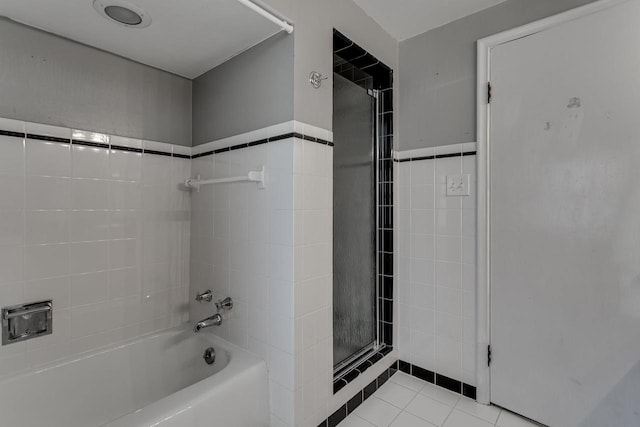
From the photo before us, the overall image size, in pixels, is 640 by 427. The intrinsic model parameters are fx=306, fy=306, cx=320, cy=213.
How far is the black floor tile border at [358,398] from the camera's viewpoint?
152 cm

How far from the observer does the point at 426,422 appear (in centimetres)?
156

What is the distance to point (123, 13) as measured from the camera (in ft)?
4.17

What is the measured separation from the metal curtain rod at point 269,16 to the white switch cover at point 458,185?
46.3 inches

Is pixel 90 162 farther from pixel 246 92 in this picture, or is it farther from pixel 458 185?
pixel 458 185

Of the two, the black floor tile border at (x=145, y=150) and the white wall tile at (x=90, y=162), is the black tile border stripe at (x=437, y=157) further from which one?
the white wall tile at (x=90, y=162)

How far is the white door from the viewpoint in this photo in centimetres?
133

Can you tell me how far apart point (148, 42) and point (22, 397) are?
1641 millimetres

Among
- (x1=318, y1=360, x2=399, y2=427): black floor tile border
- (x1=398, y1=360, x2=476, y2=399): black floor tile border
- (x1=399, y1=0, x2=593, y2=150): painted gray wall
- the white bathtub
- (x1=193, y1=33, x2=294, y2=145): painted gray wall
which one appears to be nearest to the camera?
the white bathtub

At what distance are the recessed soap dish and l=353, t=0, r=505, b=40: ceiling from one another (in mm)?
2158

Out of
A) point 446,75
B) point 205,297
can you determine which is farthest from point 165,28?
point 446,75

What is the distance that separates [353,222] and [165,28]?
1358 millimetres

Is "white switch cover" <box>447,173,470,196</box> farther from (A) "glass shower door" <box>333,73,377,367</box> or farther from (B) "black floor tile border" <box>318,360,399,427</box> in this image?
(B) "black floor tile border" <box>318,360,399,427</box>

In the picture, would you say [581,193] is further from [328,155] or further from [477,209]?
[328,155]

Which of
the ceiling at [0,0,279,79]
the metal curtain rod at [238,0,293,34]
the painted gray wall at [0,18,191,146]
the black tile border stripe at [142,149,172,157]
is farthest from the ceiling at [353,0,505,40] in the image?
the black tile border stripe at [142,149,172,157]
